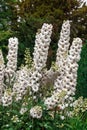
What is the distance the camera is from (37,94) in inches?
307

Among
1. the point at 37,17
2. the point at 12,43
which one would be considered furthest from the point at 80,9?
the point at 12,43

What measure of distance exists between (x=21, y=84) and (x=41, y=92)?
252 mm

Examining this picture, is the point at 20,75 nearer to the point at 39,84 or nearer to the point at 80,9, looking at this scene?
the point at 39,84

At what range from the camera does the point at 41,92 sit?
7887mm

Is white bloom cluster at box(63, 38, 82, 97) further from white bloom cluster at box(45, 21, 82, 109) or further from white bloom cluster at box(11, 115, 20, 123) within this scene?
white bloom cluster at box(11, 115, 20, 123)

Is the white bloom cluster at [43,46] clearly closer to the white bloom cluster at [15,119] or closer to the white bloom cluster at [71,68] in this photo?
the white bloom cluster at [71,68]

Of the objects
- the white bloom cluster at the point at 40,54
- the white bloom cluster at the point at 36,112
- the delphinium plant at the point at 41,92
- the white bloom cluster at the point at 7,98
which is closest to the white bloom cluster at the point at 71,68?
the delphinium plant at the point at 41,92

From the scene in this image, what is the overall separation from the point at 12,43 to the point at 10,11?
6.95 meters

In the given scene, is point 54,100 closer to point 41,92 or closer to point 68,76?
point 68,76

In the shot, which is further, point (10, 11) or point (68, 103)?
point (10, 11)

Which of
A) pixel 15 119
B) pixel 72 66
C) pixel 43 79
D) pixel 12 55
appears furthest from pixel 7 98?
pixel 72 66

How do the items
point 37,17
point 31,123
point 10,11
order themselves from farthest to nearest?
point 10,11
point 37,17
point 31,123

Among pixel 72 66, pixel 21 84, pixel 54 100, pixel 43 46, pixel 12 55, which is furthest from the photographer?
pixel 12 55

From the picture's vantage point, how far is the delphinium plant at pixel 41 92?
7535 mm
